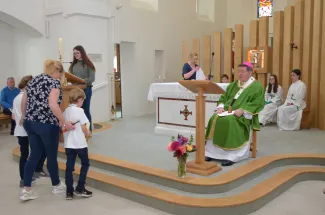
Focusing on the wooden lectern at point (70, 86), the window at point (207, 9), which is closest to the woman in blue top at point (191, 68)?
the wooden lectern at point (70, 86)

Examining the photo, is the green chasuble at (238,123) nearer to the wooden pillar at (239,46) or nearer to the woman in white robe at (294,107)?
the woman in white robe at (294,107)

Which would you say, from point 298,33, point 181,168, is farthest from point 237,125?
point 298,33

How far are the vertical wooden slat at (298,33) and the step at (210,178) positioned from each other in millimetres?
3276

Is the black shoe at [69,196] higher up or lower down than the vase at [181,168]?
lower down

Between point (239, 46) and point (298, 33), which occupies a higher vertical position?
point (298, 33)

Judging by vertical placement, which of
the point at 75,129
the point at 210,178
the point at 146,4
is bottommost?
the point at 210,178

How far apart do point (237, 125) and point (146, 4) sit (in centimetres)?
634

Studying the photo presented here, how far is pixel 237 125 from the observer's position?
4.72m

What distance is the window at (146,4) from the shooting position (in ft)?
31.7

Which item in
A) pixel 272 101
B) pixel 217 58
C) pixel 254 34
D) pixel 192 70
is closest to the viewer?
pixel 192 70

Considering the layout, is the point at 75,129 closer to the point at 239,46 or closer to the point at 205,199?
the point at 205,199

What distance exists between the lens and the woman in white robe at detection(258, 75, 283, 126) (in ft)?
25.7

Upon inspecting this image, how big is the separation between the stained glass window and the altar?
783 cm

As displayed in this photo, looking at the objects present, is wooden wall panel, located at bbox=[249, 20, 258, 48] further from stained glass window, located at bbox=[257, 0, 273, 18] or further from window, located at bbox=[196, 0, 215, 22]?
stained glass window, located at bbox=[257, 0, 273, 18]
